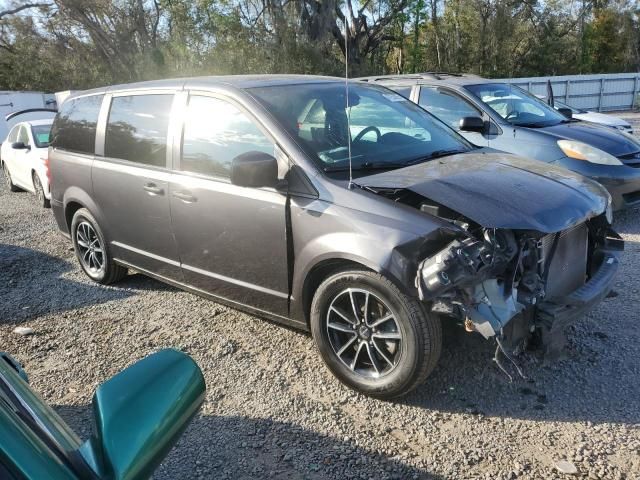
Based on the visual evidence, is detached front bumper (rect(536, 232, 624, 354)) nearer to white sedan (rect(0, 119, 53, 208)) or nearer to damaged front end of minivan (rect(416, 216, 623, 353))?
damaged front end of minivan (rect(416, 216, 623, 353))

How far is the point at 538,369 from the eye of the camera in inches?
136

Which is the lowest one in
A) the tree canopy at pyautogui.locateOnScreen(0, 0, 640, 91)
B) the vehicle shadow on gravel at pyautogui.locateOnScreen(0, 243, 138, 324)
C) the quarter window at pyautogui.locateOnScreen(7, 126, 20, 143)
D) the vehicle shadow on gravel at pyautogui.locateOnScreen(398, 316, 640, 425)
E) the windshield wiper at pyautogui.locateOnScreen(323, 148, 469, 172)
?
the vehicle shadow on gravel at pyautogui.locateOnScreen(0, 243, 138, 324)

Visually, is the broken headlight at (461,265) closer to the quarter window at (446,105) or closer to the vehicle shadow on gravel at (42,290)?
the vehicle shadow on gravel at (42,290)

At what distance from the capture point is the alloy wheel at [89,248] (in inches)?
206

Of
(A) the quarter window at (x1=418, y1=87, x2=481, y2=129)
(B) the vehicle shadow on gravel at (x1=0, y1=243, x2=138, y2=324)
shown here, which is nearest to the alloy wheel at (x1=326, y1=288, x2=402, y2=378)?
(B) the vehicle shadow on gravel at (x1=0, y1=243, x2=138, y2=324)

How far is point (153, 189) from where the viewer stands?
13.7 ft

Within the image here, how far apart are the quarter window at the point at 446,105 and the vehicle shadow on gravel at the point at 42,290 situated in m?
4.29

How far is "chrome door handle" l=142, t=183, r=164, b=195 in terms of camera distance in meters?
4.12

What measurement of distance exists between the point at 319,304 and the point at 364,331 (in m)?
0.32

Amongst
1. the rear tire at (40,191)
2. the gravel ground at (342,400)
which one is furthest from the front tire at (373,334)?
the rear tire at (40,191)

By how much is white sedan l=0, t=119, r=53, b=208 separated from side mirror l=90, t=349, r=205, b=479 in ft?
25.9

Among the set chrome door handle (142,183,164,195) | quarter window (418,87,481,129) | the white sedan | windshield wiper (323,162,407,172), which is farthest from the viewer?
the white sedan

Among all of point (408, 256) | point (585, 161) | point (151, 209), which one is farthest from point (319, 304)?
point (585, 161)

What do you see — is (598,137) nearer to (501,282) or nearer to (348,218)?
(501,282)
